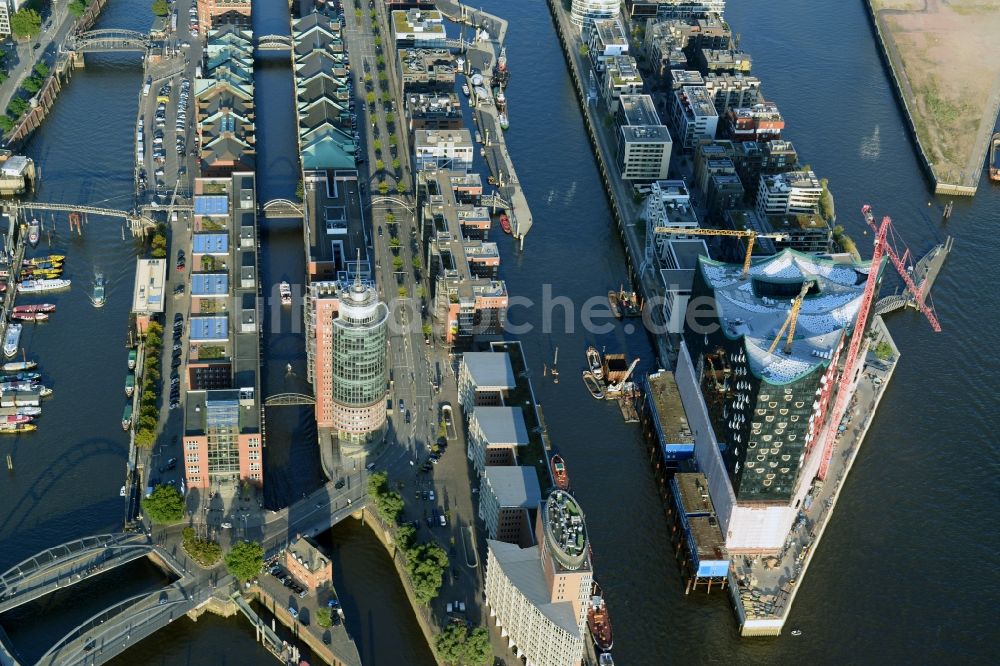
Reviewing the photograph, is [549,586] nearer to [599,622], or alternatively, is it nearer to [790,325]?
[599,622]

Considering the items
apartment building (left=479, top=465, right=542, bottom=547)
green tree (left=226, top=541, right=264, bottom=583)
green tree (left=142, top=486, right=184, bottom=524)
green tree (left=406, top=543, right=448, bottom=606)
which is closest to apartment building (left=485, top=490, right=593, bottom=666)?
green tree (left=406, top=543, right=448, bottom=606)

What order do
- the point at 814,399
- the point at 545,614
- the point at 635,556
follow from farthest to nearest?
the point at 635,556 → the point at 814,399 → the point at 545,614

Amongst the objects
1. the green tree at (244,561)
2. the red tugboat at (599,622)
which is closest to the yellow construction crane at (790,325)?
the red tugboat at (599,622)

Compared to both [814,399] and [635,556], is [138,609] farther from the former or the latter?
[814,399]

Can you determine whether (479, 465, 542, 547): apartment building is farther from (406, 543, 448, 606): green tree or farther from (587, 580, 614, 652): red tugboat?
(587, 580, 614, 652): red tugboat

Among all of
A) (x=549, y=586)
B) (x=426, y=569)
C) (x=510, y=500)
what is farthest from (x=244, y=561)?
(x=549, y=586)

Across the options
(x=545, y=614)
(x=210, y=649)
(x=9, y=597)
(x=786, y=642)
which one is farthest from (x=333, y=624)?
(x=786, y=642)
